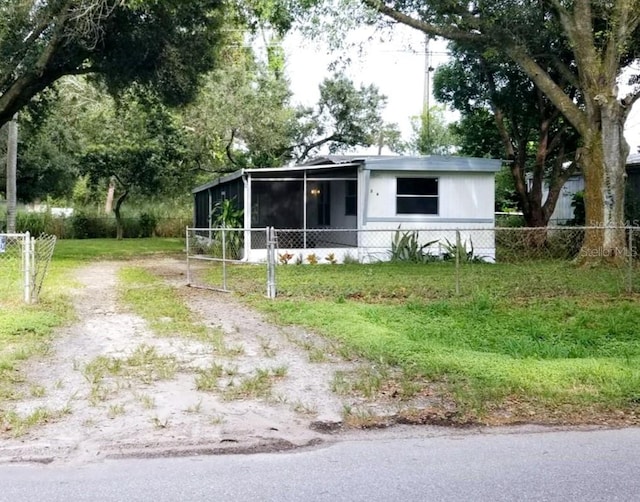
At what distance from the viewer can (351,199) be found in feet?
61.5

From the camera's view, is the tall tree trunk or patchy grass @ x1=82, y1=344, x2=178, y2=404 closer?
patchy grass @ x1=82, y1=344, x2=178, y2=404

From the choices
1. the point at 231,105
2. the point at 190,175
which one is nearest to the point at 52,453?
the point at 231,105

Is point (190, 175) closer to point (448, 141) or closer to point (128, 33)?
point (128, 33)

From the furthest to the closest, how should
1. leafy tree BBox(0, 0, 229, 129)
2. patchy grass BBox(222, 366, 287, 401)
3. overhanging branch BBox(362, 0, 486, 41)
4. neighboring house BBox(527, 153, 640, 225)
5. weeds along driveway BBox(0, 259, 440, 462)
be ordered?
neighboring house BBox(527, 153, 640, 225), leafy tree BBox(0, 0, 229, 129), overhanging branch BBox(362, 0, 486, 41), patchy grass BBox(222, 366, 287, 401), weeds along driveway BBox(0, 259, 440, 462)

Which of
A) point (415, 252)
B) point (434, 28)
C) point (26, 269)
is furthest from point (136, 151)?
point (26, 269)

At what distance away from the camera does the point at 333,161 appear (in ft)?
61.6

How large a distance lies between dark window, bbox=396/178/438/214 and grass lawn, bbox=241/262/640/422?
3.89 metres

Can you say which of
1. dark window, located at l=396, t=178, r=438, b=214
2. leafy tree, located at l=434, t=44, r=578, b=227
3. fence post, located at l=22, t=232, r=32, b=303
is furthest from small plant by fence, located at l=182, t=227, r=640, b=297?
fence post, located at l=22, t=232, r=32, b=303

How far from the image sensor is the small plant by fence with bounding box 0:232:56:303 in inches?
392

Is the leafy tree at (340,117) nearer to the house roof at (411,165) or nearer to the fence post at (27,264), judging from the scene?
the house roof at (411,165)

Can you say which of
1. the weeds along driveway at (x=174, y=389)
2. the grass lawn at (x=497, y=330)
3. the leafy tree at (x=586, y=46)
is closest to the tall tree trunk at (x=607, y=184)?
the leafy tree at (x=586, y=46)

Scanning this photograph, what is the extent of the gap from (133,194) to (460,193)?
60.1ft

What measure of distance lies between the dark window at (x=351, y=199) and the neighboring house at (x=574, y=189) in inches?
350

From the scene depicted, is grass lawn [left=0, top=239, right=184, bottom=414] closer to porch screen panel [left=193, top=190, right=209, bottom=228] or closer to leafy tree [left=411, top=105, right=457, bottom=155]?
porch screen panel [left=193, top=190, right=209, bottom=228]
